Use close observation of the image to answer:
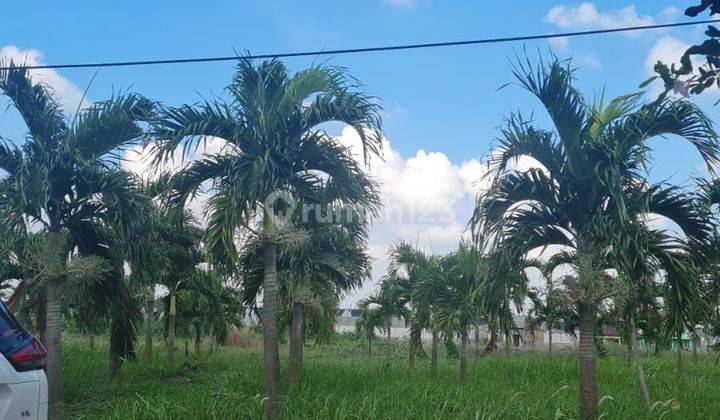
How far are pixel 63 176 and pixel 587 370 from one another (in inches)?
322

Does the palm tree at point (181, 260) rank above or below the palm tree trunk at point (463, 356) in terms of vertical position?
above

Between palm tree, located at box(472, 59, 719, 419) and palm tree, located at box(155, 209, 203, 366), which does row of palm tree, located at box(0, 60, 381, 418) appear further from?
palm tree, located at box(155, 209, 203, 366)

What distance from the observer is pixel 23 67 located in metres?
11.0

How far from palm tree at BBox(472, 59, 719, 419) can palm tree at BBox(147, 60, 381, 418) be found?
2201 millimetres

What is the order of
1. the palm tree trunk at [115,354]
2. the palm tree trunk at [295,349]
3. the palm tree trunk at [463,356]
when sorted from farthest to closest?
the palm tree trunk at [463,356]
the palm tree trunk at [115,354]
the palm tree trunk at [295,349]

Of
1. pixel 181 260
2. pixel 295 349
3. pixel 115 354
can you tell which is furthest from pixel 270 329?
pixel 181 260

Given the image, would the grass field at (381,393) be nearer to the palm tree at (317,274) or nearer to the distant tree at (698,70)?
the palm tree at (317,274)

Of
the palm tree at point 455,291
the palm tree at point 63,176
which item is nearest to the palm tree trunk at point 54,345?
the palm tree at point 63,176

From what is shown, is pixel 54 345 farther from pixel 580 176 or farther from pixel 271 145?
pixel 580 176

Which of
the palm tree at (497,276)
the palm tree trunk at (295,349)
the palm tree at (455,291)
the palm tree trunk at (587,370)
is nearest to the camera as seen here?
the palm tree trunk at (587,370)

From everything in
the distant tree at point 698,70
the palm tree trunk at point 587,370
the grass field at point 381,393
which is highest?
the distant tree at point 698,70

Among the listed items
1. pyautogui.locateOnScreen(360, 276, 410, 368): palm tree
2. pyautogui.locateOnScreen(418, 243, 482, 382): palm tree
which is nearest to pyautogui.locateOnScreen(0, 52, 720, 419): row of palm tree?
pyautogui.locateOnScreen(418, 243, 482, 382): palm tree

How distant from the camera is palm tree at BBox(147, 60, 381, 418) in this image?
34.8 feet

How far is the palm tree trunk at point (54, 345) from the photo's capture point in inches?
399
